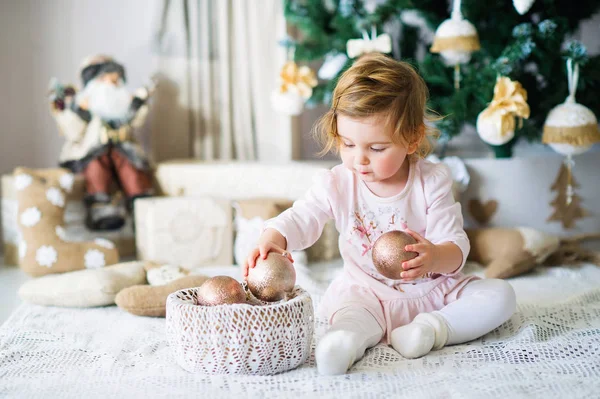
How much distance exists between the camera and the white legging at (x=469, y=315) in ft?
3.64

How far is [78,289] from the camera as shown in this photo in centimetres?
141

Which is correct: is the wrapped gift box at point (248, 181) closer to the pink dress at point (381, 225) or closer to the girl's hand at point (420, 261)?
the pink dress at point (381, 225)

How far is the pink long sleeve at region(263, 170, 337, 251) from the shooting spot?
1176mm

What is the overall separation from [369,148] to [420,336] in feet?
1.09

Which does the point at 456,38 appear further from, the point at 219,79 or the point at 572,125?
the point at 219,79

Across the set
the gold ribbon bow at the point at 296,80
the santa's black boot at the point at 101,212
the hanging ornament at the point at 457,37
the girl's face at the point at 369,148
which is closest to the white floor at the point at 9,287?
the santa's black boot at the point at 101,212

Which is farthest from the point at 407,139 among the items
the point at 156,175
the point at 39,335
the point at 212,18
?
the point at 212,18

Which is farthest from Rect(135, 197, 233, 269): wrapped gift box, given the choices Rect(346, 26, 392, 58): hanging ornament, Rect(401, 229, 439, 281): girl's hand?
Rect(401, 229, 439, 281): girl's hand

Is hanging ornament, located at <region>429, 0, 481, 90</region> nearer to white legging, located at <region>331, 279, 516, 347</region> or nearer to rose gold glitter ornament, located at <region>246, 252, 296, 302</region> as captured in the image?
white legging, located at <region>331, 279, 516, 347</region>

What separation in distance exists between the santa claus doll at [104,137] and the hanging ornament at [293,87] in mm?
429

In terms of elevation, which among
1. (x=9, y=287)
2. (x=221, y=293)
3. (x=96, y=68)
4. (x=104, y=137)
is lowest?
(x=9, y=287)

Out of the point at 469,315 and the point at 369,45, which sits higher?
the point at 369,45

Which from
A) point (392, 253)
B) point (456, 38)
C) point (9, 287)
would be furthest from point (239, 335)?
point (456, 38)

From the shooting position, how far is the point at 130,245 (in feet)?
6.68
